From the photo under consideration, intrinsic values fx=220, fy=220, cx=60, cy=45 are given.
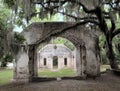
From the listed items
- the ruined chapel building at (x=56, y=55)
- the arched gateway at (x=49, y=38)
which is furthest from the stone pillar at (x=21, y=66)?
the ruined chapel building at (x=56, y=55)

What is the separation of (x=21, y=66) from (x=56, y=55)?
21519 millimetres

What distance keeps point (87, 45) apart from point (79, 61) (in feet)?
4.86

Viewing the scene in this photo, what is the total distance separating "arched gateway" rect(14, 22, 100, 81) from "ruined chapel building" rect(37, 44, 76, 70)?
1968cm

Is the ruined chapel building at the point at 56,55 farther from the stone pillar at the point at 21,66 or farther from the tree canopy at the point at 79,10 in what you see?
the stone pillar at the point at 21,66

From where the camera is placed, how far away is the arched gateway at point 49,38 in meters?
13.8

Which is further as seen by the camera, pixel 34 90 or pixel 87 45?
pixel 87 45

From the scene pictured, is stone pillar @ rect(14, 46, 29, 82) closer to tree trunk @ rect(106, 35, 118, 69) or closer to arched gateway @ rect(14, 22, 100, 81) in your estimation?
arched gateway @ rect(14, 22, 100, 81)

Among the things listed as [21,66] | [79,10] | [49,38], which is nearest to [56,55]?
[49,38]

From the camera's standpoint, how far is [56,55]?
35.2m

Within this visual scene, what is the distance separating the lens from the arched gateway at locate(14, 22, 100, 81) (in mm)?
13772

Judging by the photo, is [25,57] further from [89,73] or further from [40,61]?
[40,61]

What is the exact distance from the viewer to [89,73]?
1444 centimetres

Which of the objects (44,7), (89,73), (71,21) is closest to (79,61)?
(89,73)

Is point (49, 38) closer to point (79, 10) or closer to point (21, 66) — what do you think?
point (21, 66)
